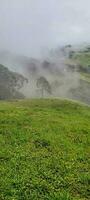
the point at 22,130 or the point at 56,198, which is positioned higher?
the point at 22,130

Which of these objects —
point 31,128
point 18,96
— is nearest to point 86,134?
point 31,128

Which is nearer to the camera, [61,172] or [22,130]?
[61,172]

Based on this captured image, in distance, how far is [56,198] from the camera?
100ft

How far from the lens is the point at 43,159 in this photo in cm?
4059

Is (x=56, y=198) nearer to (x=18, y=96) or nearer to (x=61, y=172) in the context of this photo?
(x=61, y=172)

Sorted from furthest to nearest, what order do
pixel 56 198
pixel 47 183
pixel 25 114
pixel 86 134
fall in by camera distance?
pixel 25 114, pixel 86 134, pixel 47 183, pixel 56 198

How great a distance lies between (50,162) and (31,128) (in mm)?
14704

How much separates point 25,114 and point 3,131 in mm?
17235

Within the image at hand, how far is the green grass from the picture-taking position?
106 feet

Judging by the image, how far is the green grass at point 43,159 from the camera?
32.4 metres

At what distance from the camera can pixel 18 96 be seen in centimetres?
19775

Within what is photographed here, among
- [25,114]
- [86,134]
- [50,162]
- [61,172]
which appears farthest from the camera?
[25,114]

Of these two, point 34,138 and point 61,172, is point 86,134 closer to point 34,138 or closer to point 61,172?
point 34,138

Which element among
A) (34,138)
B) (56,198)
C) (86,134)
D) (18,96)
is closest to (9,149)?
(34,138)
